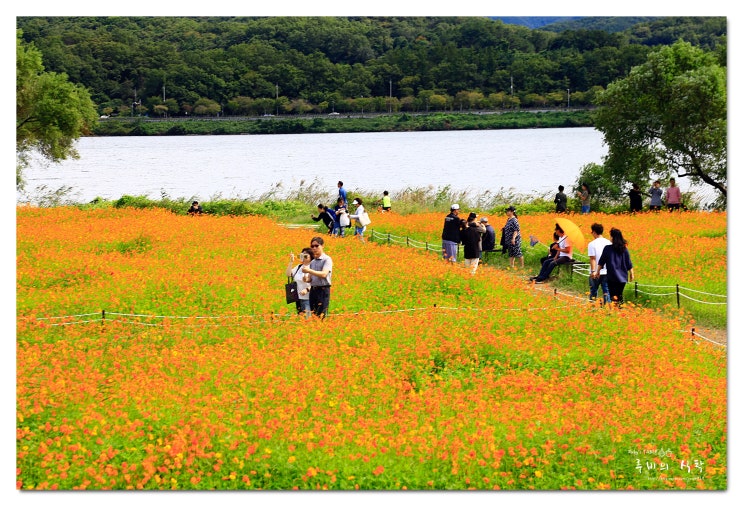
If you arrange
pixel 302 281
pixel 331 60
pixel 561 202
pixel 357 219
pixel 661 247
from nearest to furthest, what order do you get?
pixel 302 281 → pixel 661 247 → pixel 357 219 → pixel 331 60 → pixel 561 202

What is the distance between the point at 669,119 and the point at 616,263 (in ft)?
58.3

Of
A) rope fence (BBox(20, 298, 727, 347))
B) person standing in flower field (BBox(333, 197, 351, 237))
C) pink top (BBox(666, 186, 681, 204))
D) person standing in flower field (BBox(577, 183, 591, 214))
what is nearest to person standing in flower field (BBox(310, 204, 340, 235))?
→ person standing in flower field (BBox(333, 197, 351, 237))

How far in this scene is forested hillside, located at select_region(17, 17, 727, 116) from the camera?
24047mm

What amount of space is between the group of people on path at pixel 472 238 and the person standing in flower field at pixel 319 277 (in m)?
6.51

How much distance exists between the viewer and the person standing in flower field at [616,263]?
1838 cm

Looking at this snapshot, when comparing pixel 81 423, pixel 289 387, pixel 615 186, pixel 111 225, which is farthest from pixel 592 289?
pixel 615 186

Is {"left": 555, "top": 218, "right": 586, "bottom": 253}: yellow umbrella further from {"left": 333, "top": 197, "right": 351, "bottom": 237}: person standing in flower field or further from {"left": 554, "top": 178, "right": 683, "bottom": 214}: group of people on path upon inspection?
{"left": 554, "top": 178, "right": 683, "bottom": 214}: group of people on path

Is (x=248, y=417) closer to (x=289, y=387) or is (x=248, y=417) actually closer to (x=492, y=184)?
(x=289, y=387)

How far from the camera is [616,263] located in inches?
728

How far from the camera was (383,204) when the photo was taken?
38469mm

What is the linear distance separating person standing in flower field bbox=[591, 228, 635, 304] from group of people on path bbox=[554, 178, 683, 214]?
1625cm

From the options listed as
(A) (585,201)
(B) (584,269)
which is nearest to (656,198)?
(A) (585,201)

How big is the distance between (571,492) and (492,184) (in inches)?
2638

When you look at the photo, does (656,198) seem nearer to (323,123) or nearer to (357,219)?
(357,219)
